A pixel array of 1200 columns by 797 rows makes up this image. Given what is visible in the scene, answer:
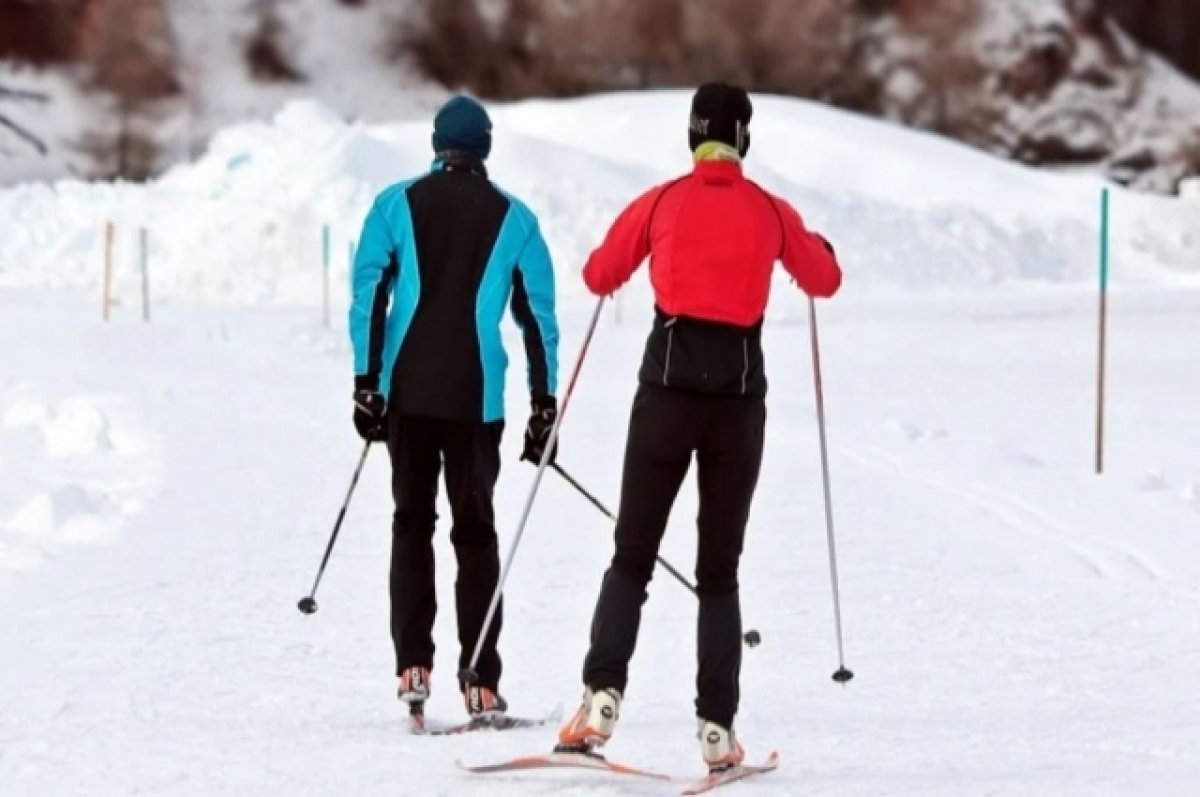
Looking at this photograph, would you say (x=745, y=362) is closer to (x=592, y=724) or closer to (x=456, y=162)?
(x=592, y=724)

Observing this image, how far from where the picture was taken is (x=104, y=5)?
4141 centimetres

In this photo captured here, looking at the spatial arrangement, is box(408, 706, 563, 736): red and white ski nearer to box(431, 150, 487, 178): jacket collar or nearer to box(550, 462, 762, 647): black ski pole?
box(550, 462, 762, 647): black ski pole

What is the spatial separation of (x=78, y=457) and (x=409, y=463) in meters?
7.26

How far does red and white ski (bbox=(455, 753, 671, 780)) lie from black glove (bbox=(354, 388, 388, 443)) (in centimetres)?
94

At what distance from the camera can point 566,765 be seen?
4965 mm

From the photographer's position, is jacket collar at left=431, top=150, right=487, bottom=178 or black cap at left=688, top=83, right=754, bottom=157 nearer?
black cap at left=688, top=83, right=754, bottom=157

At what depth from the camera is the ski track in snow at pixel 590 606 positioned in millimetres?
5438

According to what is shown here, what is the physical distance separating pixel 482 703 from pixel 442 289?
1.09 m

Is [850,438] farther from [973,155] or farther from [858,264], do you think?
[973,155]

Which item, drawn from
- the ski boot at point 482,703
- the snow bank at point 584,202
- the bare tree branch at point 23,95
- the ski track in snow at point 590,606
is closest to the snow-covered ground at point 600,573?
the ski track in snow at point 590,606

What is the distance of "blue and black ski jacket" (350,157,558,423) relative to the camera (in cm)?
556

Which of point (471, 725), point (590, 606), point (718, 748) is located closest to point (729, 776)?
point (718, 748)

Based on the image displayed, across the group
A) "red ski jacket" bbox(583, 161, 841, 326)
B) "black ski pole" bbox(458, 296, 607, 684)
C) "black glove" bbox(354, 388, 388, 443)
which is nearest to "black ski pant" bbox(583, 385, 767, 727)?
"red ski jacket" bbox(583, 161, 841, 326)

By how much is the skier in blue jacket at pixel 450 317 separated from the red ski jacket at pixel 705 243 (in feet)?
2.04
